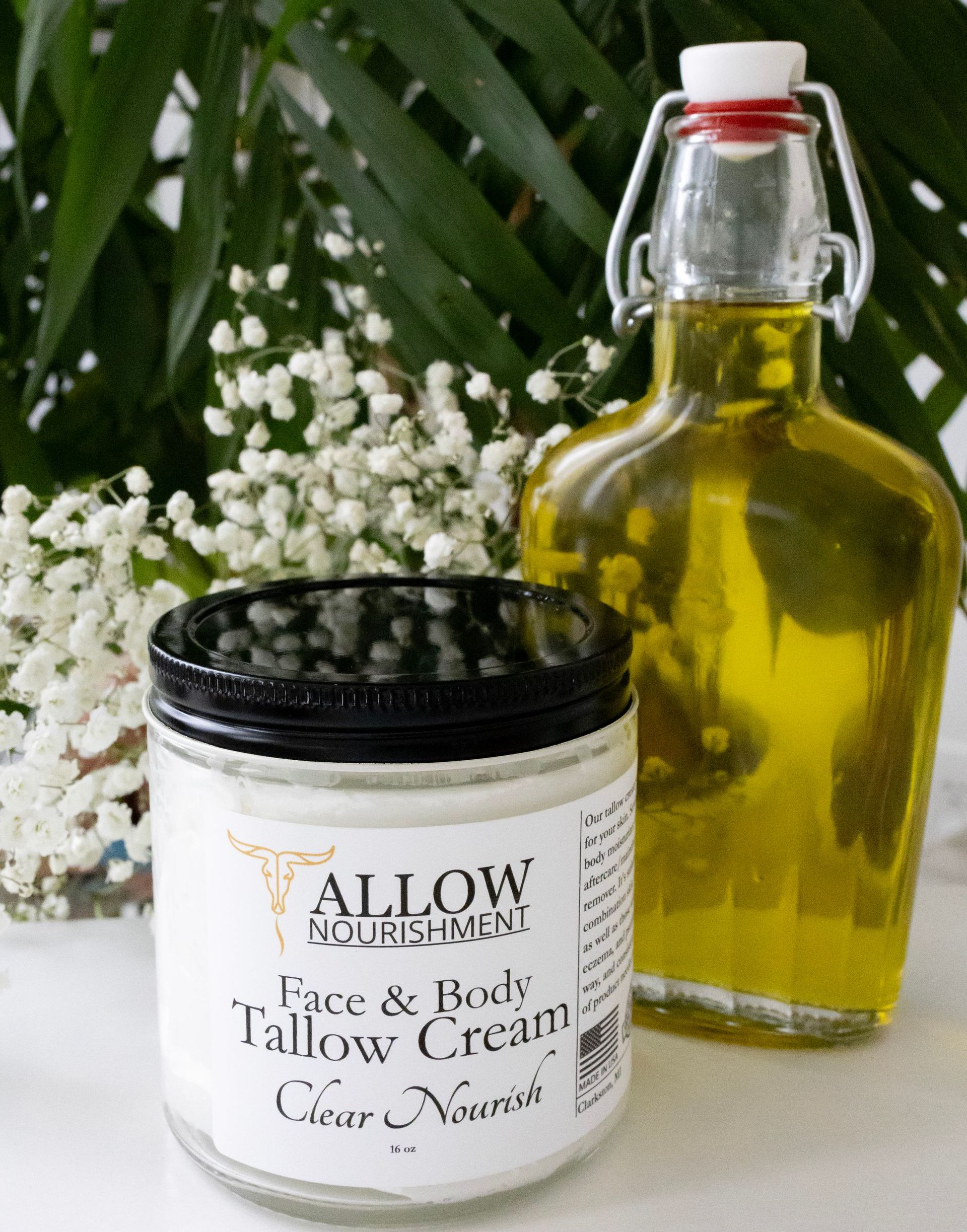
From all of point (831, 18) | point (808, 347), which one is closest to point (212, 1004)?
point (808, 347)

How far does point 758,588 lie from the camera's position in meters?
0.40

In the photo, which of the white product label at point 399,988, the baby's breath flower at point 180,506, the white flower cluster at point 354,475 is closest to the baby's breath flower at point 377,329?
the white flower cluster at point 354,475

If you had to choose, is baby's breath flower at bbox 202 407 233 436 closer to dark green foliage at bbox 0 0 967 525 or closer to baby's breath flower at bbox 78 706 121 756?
dark green foliage at bbox 0 0 967 525

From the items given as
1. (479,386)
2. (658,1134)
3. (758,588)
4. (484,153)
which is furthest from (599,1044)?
(484,153)

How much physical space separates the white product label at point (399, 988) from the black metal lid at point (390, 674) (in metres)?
0.02

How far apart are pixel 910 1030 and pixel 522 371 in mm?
296

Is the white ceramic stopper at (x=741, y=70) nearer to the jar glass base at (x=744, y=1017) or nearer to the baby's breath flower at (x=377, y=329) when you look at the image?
the baby's breath flower at (x=377, y=329)

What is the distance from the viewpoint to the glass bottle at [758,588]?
0.39 meters

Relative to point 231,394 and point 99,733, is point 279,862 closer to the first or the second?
point 99,733

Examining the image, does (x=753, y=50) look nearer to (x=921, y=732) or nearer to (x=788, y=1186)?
(x=921, y=732)

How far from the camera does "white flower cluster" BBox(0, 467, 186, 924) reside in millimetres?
433

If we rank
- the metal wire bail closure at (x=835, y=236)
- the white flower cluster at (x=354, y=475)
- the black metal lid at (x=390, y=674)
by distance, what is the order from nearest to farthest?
the black metal lid at (x=390, y=674), the metal wire bail closure at (x=835, y=236), the white flower cluster at (x=354, y=475)

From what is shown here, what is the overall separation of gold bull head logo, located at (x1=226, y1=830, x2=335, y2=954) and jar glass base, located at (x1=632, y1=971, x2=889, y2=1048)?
0.56 ft

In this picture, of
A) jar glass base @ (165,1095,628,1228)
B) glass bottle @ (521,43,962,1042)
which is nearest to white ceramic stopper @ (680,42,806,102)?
glass bottle @ (521,43,962,1042)
